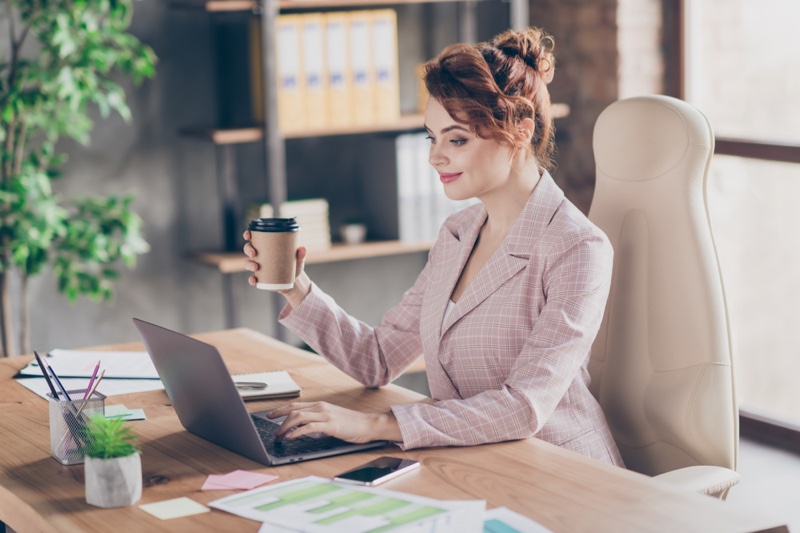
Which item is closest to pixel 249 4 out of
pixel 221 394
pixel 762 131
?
pixel 762 131

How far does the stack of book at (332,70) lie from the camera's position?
362 cm

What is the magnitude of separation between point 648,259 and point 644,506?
2.18 feet

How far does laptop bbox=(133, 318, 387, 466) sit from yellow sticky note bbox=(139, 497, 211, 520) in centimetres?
15

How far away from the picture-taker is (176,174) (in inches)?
153

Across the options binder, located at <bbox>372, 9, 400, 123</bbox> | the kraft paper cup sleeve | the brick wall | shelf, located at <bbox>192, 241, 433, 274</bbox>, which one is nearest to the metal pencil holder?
the kraft paper cup sleeve

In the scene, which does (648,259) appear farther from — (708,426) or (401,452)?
(401,452)

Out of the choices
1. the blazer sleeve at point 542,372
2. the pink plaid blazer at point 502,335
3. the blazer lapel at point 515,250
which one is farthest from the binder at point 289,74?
the blazer sleeve at point 542,372

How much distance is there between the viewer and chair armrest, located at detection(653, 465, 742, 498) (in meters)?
1.69

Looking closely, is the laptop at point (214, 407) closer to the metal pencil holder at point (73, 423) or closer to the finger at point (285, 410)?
the finger at point (285, 410)

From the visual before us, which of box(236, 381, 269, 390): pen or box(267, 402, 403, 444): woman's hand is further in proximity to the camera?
box(236, 381, 269, 390): pen

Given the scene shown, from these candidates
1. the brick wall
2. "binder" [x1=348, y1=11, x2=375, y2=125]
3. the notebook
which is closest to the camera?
the notebook

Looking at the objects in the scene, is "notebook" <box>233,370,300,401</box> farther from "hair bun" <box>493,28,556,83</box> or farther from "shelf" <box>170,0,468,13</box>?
"shelf" <box>170,0,468,13</box>

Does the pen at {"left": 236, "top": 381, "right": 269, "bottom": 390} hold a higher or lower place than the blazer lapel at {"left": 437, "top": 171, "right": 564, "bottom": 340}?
lower

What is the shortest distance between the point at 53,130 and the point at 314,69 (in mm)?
858
